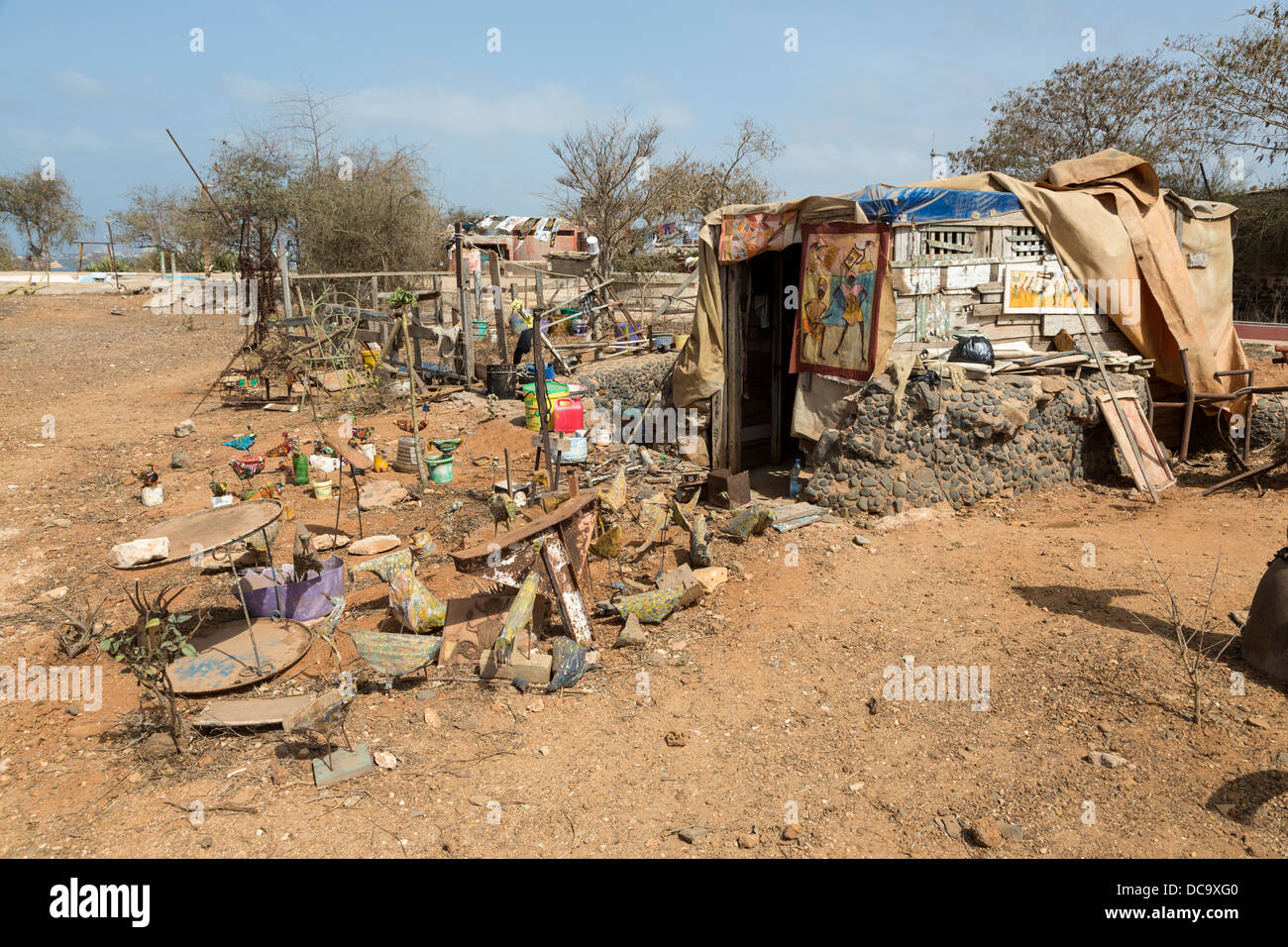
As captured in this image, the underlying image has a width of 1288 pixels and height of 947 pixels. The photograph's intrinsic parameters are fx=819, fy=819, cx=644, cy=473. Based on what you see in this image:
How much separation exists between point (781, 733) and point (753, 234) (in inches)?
226

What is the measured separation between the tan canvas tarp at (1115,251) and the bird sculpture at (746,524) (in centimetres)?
261

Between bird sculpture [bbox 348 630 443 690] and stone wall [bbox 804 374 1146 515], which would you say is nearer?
bird sculpture [bbox 348 630 443 690]

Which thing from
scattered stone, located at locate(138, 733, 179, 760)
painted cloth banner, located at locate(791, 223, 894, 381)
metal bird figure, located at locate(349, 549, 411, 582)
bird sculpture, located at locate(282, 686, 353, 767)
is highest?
painted cloth banner, located at locate(791, 223, 894, 381)

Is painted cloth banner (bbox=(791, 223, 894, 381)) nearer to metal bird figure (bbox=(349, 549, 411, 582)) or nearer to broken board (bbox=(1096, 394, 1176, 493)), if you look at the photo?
broken board (bbox=(1096, 394, 1176, 493))

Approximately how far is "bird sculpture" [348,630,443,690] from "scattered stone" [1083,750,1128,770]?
10.9 ft

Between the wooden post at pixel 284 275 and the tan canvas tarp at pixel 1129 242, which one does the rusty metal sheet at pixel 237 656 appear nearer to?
the tan canvas tarp at pixel 1129 242

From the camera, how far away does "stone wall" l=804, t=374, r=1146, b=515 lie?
23.8 feet

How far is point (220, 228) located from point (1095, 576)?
25270 millimetres

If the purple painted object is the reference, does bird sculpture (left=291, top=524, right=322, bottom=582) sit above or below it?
above

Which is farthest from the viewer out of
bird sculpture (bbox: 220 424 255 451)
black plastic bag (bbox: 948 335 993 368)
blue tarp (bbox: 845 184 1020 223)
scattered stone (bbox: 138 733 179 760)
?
bird sculpture (bbox: 220 424 255 451)

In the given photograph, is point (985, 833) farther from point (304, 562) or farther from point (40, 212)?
point (40, 212)

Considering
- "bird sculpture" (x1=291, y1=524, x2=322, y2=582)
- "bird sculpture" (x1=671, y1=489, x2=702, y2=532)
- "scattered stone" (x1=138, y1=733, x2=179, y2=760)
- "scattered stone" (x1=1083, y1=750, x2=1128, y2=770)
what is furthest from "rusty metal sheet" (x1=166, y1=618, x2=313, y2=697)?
"scattered stone" (x1=1083, y1=750, x2=1128, y2=770)

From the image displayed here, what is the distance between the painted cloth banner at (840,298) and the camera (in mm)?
7621

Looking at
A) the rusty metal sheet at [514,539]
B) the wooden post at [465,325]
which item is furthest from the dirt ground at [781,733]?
the wooden post at [465,325]
